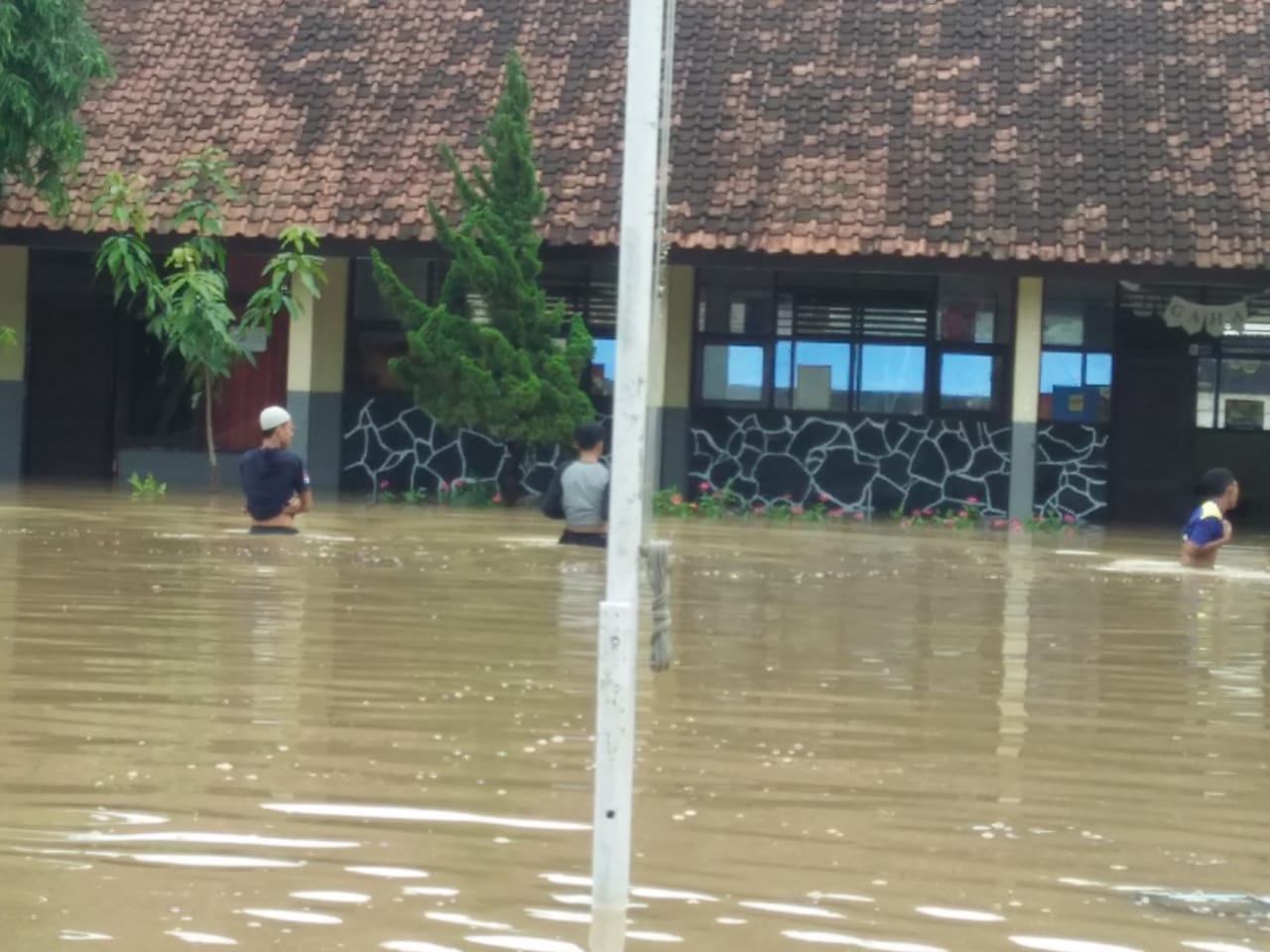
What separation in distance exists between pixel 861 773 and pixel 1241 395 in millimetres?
18190

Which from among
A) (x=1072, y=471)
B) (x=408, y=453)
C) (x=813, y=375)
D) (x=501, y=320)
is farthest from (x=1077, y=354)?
(x=408, y=453)

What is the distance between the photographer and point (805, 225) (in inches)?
888

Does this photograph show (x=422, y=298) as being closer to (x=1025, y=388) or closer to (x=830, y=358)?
(x=830, y=358)

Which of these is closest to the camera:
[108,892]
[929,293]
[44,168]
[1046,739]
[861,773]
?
[108,892]

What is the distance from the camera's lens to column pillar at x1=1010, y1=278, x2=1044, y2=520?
2316 cm

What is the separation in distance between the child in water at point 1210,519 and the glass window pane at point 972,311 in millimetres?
7552

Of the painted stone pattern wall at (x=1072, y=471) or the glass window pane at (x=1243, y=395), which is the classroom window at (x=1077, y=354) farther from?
the glass window pane at (x=1243, y=395)

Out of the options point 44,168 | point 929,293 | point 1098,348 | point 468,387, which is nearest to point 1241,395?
point 1098,348

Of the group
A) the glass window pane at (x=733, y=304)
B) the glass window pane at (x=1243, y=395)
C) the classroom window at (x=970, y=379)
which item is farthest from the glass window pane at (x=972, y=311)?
the glass window pane at (x=1243, y=395)

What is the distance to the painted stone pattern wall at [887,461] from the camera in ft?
78.7

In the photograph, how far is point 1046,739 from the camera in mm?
8469

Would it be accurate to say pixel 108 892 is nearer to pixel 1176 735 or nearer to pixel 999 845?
pixel 999 845

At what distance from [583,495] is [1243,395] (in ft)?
36.6

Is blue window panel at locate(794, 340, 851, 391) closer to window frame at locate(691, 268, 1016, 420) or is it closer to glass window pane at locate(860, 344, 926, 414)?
window frame at locate(691, 268, 1016, 420)
